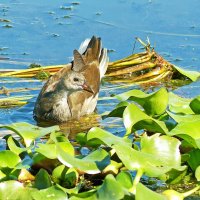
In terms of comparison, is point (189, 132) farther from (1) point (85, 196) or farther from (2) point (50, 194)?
(2) point (50, 194)

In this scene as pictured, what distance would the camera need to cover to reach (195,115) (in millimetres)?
5992

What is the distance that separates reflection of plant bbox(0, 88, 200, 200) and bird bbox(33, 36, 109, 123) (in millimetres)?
2605

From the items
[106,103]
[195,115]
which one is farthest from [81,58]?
[195,115]

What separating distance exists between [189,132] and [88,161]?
87 centimetres

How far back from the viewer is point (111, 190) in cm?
460

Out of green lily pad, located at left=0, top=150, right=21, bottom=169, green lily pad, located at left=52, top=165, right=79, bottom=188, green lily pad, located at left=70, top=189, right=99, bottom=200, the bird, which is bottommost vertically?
the bird

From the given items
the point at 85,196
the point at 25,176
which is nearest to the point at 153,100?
the point at 25,176

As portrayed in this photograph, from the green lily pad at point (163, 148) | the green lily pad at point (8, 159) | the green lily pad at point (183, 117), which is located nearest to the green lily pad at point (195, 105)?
the green lily pad at point (183, 117)

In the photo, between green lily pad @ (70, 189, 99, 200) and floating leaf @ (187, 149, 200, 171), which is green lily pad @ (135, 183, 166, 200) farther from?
floating leaf @ (187, 149, 200, 171)

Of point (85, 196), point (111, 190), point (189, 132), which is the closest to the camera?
point (111, 190)

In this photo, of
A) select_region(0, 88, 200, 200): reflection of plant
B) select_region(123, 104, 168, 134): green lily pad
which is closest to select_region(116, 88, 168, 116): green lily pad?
select_region(0, 88, 200, 200): reflection of plant

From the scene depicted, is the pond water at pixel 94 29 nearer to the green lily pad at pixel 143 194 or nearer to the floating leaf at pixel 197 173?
the floating leaf at pixel 197 173

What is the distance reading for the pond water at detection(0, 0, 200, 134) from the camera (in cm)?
1001

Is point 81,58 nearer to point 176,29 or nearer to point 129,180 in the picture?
point 176,29
